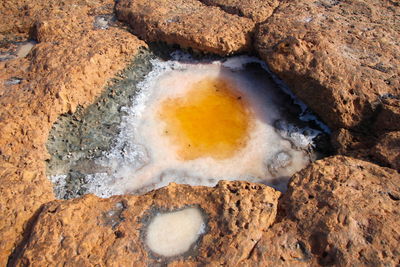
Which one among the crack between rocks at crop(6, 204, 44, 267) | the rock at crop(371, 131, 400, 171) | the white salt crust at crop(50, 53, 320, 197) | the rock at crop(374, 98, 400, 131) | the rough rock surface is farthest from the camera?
the white salt crust at crop(50, 53, 320, 197)

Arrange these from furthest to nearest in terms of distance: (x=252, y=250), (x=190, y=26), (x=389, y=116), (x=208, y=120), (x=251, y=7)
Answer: (x=251, y=7), (x=190, y=26), (x=208, y=120), (x=389, y=116), (x=252, y=250)

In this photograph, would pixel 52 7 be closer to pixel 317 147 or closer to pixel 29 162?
pixel 29 162

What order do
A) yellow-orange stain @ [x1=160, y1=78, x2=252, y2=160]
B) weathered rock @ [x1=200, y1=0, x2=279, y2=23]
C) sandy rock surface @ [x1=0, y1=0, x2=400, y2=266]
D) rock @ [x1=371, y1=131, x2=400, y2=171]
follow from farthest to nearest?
weathered rock @ [x1=200, y1=0, x2=279, y2=23]
yellow-orange stain @ [x1=160, y1=78, x2=252, y2=160]
rock @ [x1=371, y1=131, x2=400, y2=171]
sandy rock surface @ [x1=0, y1=0, x2=400, y2=266]

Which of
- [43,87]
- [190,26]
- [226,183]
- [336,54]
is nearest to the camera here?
[226,183]

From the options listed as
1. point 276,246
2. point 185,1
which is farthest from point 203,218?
point 185,1

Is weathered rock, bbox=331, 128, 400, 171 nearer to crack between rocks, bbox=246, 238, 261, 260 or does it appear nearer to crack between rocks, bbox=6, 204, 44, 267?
crack between rocks, bbox=246, 238, 261, 260

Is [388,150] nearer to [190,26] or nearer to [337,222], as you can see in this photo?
[337,222]

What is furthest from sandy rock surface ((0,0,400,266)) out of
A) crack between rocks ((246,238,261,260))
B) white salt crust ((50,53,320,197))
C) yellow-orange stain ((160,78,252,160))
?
yellow-orange stain ((160,78,252,160))

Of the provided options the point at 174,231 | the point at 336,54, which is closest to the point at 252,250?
the point at 174,231
